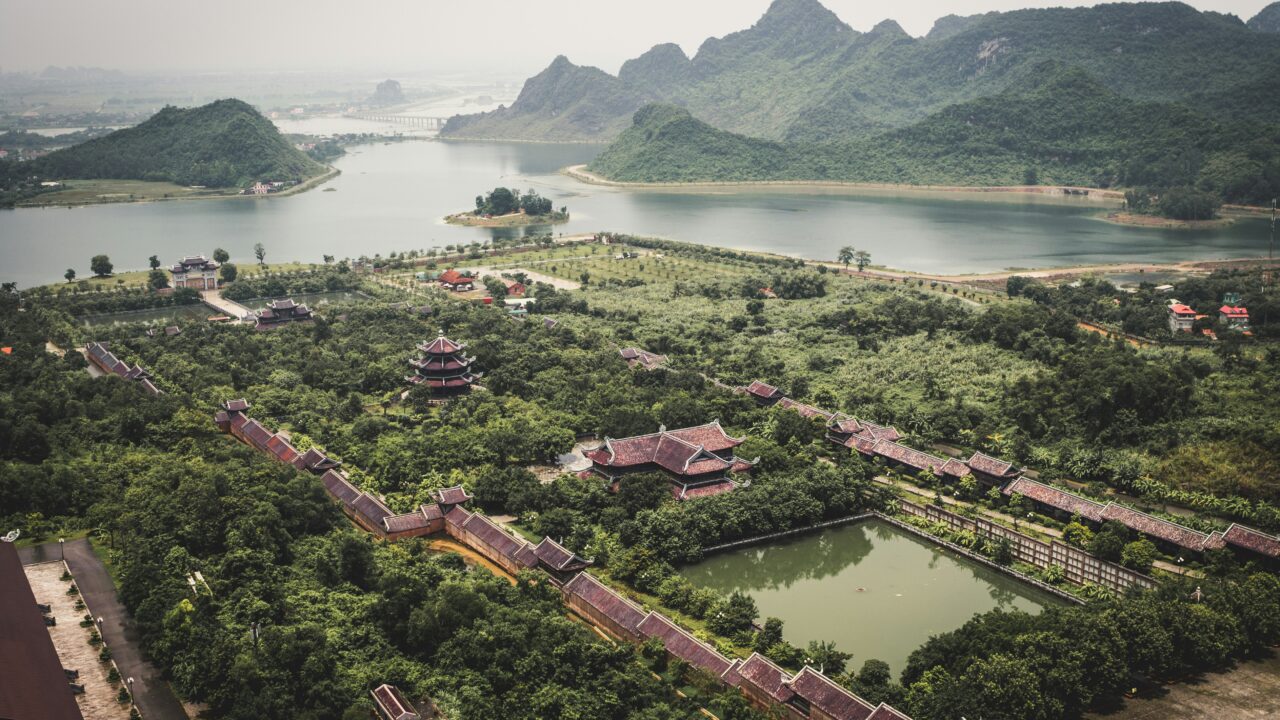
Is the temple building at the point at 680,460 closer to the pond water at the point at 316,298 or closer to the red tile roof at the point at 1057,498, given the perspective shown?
the red tile roof at the point at 1057,498

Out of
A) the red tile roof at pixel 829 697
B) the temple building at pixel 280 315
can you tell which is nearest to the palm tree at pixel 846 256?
the temple building at pixel 280 315

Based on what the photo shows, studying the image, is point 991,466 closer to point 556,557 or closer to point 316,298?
point 556,557

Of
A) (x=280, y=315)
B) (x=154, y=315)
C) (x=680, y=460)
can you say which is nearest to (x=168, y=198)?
(x=154, y=315)

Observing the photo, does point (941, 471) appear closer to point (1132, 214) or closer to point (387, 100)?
point (1132, 214)

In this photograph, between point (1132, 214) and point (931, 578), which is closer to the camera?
point (931, 578)

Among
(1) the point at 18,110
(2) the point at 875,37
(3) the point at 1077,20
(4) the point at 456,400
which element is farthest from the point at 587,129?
(4) the point at 456,400

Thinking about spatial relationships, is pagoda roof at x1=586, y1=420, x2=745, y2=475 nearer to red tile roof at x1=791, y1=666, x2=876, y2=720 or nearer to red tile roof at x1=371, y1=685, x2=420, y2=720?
red tile roof at x1=791, y1=666, x2=876, y2=720
